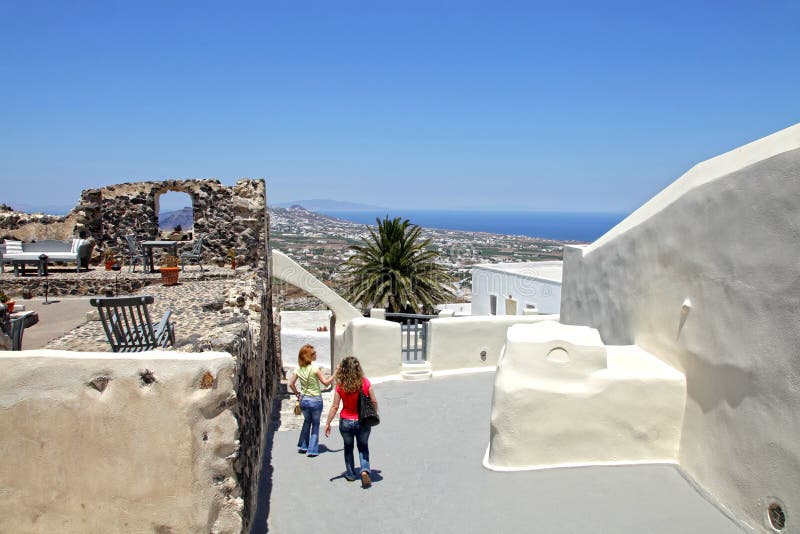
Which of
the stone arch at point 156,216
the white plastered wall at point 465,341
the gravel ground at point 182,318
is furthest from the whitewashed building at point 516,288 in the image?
the gravel ground at point 182,318

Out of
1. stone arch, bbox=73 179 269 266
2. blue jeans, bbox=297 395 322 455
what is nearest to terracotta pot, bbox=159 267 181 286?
stone arch, bbox=73 179 269 266

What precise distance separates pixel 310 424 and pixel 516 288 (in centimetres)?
1474

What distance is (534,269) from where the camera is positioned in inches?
837

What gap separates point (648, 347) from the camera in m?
6.31

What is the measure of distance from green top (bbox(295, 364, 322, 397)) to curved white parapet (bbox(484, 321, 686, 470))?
2.16 meters

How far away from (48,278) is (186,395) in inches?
418

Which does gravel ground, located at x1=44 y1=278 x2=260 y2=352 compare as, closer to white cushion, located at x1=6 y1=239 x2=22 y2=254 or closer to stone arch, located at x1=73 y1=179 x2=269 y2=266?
stone arch, located at x1=73 y1=179 x2=269 y2=266

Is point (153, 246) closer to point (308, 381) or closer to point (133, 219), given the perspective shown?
point (133, 219)

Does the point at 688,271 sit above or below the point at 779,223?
below

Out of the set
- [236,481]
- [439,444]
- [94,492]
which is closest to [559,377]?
[439,444]

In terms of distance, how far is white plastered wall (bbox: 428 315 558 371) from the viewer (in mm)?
10688

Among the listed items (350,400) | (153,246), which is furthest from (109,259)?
(350,400)

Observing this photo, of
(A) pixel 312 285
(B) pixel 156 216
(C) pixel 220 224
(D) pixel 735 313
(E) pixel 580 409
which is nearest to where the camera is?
(D) pixel 735 313

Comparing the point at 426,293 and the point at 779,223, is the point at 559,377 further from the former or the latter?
the point at 426,293
